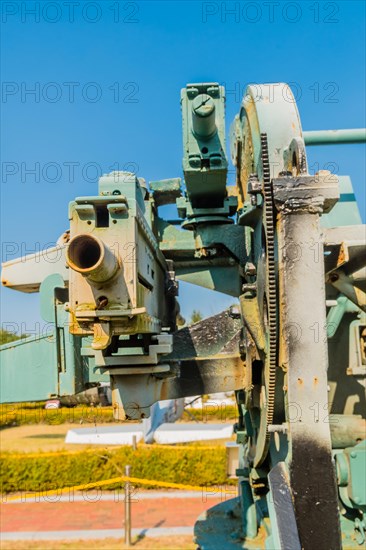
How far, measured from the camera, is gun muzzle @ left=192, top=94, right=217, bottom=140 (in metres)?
4.20

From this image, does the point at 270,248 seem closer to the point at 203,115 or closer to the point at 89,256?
the point at 89,256

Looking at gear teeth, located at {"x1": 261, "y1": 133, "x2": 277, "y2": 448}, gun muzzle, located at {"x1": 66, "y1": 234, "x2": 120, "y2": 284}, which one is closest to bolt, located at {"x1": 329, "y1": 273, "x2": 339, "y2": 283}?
gear teeth, located at {"x1": 261, "y1": 133, "x2": 277, "y2": 448}

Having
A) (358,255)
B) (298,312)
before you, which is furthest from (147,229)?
(358,255)

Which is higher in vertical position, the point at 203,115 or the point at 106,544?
the point at 203,115

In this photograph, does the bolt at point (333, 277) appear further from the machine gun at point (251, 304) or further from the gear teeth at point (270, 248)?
the gear teeth at point (270, 248)

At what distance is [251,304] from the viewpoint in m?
3.97

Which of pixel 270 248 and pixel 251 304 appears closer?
pixel 270 248

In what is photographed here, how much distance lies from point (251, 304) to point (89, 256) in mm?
1598

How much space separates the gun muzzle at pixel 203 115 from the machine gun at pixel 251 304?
0.5 inches

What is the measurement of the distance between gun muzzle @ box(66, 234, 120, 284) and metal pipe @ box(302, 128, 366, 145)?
410cm

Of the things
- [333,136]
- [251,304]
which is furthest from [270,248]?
[333,136]

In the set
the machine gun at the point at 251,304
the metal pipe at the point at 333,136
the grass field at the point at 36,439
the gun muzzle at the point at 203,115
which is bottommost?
the grass field at the point at 36,439

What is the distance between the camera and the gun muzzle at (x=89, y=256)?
262cm

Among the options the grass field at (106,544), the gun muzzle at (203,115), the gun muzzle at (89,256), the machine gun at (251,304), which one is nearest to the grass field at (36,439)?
the grass field at (106,544)
